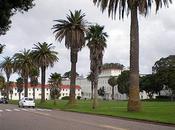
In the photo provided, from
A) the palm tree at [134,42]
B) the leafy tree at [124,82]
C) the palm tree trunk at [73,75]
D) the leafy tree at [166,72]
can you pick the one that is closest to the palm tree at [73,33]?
the palm tree trunk at [73,75]

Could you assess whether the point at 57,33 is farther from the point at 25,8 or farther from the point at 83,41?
the point at 25,8

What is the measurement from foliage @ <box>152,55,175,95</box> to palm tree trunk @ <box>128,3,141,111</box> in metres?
82.2

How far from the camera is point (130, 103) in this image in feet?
157

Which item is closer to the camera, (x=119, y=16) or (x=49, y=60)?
(x=119, y=16)

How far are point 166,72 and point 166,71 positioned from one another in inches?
15.2

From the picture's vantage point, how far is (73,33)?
71125 mm

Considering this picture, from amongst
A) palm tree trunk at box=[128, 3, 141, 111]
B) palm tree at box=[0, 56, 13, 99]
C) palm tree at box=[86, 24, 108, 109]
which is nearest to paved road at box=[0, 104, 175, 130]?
palm tree trunk at box=[128, 3, 141, 111]

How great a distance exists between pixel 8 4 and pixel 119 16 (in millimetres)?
33650

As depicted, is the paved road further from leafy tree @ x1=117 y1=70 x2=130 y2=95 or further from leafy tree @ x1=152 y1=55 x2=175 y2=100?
leafy tree @ x1=117 y1=70 x2=130 y2=95

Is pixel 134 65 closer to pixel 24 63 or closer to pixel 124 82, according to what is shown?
pixel 24 63

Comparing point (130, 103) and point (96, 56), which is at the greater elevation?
point (96, 56)

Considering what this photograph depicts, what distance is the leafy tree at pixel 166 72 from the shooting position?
130150 millimetres

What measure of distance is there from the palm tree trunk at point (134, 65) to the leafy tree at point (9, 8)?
30.3 m

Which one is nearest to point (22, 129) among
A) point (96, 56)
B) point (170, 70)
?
point (96, 56)
